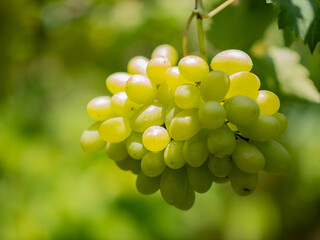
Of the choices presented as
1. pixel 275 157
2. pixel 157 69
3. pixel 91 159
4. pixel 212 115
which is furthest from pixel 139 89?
pixel 91 159

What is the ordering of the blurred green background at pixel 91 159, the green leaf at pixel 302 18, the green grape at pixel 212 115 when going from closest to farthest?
the green grape at pixel 212 115, the green leaf at pixel 302 18, the blurred green background at pixel 91 159

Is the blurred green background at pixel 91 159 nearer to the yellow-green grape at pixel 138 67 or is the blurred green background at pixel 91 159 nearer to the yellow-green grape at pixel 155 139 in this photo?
the yellow-green grape at pixel 138 67

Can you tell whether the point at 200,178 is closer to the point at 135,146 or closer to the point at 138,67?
the point at 135,146

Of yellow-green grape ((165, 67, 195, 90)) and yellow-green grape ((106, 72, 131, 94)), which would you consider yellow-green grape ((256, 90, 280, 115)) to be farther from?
yellow-green grape ((106, 72, 131, 94))

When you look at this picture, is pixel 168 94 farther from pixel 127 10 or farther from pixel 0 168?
pixel 0 168

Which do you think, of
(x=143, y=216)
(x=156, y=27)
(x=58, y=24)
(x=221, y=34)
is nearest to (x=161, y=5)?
(x=156, y=27)

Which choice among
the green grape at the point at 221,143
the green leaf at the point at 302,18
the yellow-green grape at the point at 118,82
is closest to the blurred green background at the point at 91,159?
the green leaf at the point at 302,18
